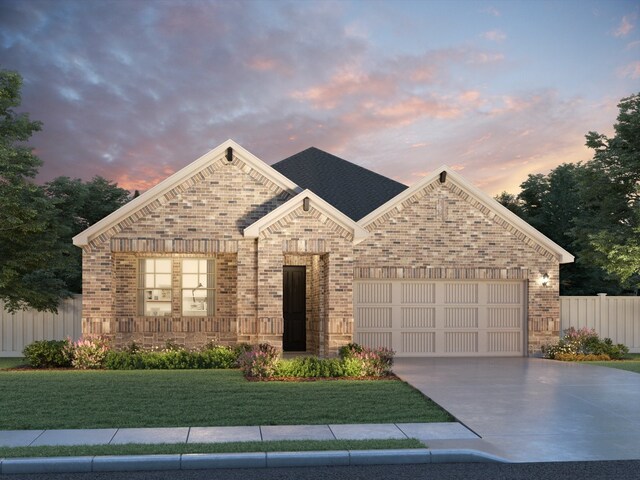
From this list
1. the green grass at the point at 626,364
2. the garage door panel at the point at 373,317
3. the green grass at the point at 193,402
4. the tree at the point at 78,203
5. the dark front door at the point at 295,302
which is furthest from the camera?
the tree at the point at 78,203

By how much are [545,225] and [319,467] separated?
104 feet

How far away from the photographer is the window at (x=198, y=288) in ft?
67.1

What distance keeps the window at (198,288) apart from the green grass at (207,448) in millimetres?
11575

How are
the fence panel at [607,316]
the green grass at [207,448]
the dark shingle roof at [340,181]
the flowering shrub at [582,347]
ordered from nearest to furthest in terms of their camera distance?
1. the green grass at [207,448]
2. the flowering shrub at [582,347]
3. the fence panel at [607,316]
4. the dark shingle roof at [340,181]

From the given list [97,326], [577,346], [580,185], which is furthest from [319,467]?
[580,185]

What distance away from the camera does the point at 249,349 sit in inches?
717

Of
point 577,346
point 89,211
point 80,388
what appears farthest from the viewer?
point 89,211

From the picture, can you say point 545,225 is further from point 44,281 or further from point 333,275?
point 44,281

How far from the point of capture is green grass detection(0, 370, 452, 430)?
1070cm

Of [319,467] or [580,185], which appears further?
[580,185]

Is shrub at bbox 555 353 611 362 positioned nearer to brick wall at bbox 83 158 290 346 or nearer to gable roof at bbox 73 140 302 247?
brick wall at bbox 83 158 290 346

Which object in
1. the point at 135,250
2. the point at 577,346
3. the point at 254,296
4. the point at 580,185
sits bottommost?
the point at 577,346

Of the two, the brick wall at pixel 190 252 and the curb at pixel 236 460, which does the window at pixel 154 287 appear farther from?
the curb at pixel 236 460

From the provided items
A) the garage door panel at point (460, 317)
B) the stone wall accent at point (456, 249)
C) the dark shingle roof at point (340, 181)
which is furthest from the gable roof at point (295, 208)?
the dark shingle roof at point (340, 181)
